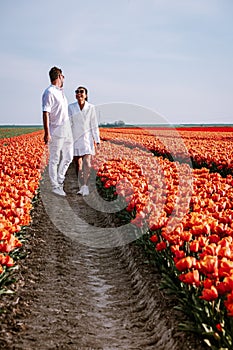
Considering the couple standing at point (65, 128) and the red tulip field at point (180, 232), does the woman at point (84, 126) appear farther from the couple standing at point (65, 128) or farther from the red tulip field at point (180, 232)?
the red tulip field at point (180, 232)

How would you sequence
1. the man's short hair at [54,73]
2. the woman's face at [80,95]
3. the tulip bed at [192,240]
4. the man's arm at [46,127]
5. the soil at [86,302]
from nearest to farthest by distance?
the tulip bed at [192,240], the soil at [86,302], the man's arm at [46,127], the man's short hair at [54,73], the woman's face at [80,95]

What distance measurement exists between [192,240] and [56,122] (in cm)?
515

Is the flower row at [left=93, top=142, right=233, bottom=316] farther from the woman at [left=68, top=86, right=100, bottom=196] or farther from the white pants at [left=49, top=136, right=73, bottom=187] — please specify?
the white pants at [left=49, top=136, right=73, bottom=187]

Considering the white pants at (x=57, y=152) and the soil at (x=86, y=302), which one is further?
the white pants at (x=57, y=152)

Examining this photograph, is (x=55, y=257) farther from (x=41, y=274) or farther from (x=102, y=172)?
(x=102, y=172)

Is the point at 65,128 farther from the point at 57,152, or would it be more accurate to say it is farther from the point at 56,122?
the point at 57,152

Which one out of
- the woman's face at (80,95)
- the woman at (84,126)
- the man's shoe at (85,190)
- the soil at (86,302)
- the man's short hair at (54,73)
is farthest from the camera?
the man's shoe at (85,190)

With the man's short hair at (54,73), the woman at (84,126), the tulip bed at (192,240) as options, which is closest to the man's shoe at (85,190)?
the woman at (84,126)

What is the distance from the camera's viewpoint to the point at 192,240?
446 cm

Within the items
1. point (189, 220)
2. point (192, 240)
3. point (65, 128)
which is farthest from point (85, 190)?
point (189, 220)

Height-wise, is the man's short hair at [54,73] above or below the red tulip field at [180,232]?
above

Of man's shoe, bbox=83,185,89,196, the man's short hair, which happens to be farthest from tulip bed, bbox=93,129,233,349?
the man's short hair

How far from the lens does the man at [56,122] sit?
861cm

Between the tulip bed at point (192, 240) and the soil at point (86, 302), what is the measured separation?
20 cm
